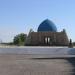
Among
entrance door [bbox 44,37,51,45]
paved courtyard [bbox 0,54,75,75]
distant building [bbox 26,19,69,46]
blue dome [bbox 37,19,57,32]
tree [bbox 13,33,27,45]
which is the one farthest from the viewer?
tree [bbox 13,33,27,45]

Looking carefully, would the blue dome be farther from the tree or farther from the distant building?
the tree

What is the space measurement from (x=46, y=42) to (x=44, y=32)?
6.65 ft

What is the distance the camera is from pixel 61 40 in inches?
2285

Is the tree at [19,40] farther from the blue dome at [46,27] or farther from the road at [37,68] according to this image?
the road at [37,68]

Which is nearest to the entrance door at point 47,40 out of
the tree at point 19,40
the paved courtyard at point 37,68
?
the tree at point 19,40

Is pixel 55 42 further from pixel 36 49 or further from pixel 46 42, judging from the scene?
pixel 36 49

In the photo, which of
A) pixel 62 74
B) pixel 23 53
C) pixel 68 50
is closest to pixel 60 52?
pixel 68 50

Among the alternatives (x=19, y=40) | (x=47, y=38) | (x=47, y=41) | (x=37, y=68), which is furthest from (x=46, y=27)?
(x=37, y=68)

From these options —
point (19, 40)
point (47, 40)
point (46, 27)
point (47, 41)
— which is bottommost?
point (47, 41)

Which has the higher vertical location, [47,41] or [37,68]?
[47,41]

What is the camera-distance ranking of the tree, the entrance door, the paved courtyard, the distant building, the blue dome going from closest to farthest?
the paved courtyard
the distant building
the entrance door
the blue dome
the tree

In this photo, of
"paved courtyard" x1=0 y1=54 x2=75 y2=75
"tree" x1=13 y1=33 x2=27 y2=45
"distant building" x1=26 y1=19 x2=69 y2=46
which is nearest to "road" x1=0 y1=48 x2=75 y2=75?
"paved courtyard" x1=0 y1=54 x2=75 y2=75

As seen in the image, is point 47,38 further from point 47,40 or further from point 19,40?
point 19,40

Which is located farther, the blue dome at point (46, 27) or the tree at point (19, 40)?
the tree at point (19, 40)
